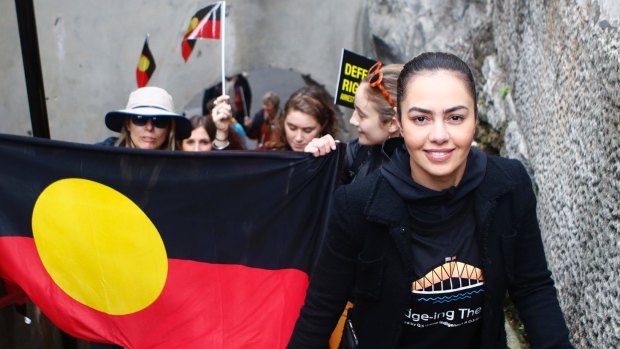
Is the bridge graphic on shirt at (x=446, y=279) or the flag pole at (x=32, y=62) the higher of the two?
the flag pole at (x=32, y=62)

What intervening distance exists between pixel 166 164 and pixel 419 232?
1.69m

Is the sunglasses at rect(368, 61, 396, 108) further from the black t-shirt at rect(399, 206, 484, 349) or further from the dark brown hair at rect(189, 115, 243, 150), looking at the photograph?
the dark brown hair at rect(189, 115, 243, 150)

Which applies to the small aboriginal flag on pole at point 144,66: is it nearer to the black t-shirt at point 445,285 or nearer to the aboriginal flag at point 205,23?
the aboriginal flag at point 205,23

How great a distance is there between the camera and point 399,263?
194 centimetres

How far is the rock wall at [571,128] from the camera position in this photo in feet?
9.11

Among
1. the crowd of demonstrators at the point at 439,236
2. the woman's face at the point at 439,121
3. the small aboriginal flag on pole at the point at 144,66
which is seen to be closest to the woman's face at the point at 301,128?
the small aboriginal flag on pole at the point at 144,66

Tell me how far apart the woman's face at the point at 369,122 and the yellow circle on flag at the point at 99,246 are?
1.09 m

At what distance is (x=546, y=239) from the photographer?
4.09 meters

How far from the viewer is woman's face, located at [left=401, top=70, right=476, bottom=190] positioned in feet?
6.22

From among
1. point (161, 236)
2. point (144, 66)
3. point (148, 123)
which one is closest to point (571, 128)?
point (161, 236)

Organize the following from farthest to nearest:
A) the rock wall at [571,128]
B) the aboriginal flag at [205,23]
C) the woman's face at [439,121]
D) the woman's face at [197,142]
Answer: the aboriginal flag at [205,23], the woman's face at [197,142], the rock wall at [571,128], the woman's face at [439,121]

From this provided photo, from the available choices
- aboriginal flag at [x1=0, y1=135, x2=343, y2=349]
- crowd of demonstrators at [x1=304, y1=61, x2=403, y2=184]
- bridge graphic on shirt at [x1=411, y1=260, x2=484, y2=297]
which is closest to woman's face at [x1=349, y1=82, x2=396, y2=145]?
crowd of demonstrators at [x1=304, y1=61, x2=403, y2=184]

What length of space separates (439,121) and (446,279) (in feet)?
1.43

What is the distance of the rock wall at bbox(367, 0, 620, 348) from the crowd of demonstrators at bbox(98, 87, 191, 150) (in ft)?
6.93
